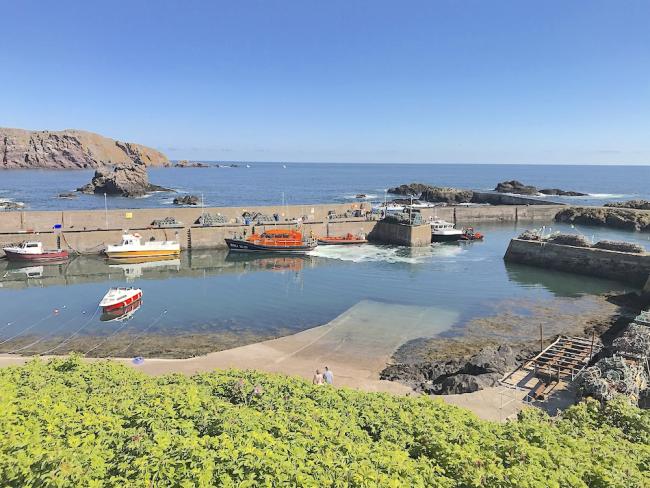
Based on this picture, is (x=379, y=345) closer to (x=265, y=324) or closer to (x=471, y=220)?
(x=265, y=324)

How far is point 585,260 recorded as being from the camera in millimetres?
40812

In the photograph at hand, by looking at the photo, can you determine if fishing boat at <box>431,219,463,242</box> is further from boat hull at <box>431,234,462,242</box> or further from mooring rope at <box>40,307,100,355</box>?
mooring rope at <box>40,307,100,355</box>

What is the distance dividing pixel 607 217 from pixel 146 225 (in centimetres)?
6473

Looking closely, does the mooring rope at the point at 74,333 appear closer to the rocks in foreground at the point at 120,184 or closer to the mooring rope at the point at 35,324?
the mooring rope at the point at 35,324

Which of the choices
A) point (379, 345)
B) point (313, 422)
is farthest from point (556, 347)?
point (313, 422)

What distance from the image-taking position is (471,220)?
242 feet

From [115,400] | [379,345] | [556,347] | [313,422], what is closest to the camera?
[313,422]

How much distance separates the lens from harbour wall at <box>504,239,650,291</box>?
37.2 metres

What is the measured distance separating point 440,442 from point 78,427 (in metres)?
6.17

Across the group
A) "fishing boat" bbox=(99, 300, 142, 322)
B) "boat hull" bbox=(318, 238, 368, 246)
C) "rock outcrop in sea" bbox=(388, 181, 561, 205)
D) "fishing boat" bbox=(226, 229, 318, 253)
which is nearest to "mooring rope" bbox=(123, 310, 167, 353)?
"fishing boat" bbox=(99, 300, 142, 322)

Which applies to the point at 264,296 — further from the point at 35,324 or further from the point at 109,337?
the point at 35,324

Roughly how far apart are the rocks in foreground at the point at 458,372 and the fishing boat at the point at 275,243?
104 ft

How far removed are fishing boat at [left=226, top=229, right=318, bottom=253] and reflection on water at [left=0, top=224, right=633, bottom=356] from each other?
1.11m

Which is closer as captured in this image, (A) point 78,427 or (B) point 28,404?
(A) point 78,427
